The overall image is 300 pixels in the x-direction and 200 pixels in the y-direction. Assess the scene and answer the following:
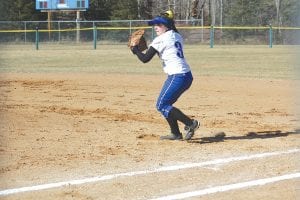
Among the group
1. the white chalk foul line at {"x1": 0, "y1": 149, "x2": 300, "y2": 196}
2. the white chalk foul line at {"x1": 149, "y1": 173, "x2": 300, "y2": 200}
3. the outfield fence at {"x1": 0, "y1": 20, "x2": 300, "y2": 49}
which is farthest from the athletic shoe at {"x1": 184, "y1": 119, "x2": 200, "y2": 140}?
the outfield fence at {"x1": 0, "y1": 20, "x2": 300, "y2": 49}

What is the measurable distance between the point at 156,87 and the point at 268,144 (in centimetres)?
725

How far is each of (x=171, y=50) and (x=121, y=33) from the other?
1281 inches

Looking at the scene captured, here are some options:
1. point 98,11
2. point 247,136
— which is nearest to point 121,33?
point 98,11

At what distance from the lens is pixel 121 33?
1539 inches

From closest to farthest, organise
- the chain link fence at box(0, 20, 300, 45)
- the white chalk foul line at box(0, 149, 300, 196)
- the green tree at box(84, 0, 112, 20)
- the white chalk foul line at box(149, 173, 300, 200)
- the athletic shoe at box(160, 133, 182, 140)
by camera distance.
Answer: the white chalk foul line at box(149, 173, 300, 200) < the white chalk foul line at box(0, 149, 300, 196) < the athletic shoe at box(160, 133, 182, 140) < the chain link fence at box(0, 20, 300, 45) < the green tree at box(84, 0, 112, 20)

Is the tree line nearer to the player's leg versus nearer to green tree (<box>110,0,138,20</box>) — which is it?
green tree (<box>110,0,138,20</box>)

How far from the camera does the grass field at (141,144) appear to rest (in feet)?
15.8

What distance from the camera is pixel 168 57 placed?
6918mm

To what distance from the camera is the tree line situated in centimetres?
3800

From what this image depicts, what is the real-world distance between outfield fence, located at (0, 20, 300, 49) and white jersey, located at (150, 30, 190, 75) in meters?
→ 29.2

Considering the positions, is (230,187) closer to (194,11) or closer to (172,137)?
(172,137)

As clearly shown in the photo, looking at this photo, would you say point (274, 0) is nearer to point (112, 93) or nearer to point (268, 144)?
point (112, 93)

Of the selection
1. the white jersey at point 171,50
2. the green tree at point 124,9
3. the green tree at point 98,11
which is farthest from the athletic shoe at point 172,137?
the green tree at point 98,11

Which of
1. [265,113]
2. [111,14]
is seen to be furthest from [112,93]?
[111,14]
